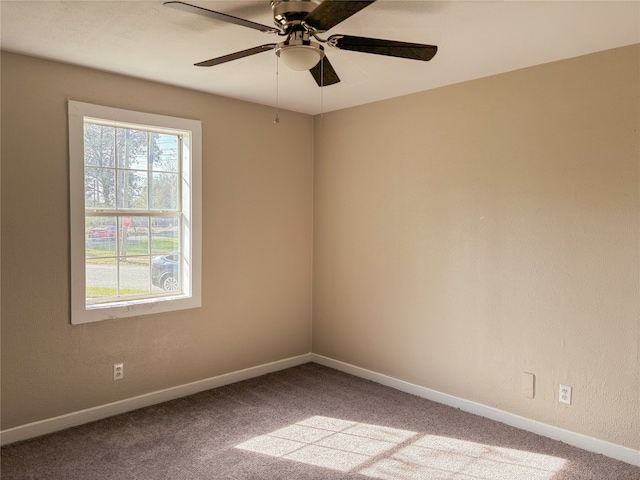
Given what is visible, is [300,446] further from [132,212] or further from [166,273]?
[132,212]

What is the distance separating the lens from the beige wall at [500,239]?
2.91 metres

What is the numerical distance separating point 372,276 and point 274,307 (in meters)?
0.95

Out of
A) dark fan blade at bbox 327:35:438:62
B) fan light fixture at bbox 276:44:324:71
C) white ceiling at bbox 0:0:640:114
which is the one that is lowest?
fan light fixture at bbox 276:44:324:71

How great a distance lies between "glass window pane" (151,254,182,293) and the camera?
3.80 meters

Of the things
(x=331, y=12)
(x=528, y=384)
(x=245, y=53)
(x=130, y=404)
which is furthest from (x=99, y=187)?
(x=528, y=384)

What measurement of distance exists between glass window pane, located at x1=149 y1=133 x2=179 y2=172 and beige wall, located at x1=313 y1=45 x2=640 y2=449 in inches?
56.3

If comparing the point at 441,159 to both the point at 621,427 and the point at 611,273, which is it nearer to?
the point at 611,273

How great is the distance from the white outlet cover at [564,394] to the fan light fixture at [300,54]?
2.53 metres

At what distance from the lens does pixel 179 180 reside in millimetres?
3898

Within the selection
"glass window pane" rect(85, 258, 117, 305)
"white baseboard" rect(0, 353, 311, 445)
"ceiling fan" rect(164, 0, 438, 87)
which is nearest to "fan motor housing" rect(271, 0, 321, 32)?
"ceiling fan" rect(164, 0, 438, 87)

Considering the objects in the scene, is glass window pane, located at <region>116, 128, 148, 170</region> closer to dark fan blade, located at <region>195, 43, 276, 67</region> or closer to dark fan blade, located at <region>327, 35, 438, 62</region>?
dark fan blade, located at <region>195, 43, 276, 67</region>

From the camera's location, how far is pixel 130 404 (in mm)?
3574

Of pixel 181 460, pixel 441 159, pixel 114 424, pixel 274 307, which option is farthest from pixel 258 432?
pixel 441 159

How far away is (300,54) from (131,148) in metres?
2.00
